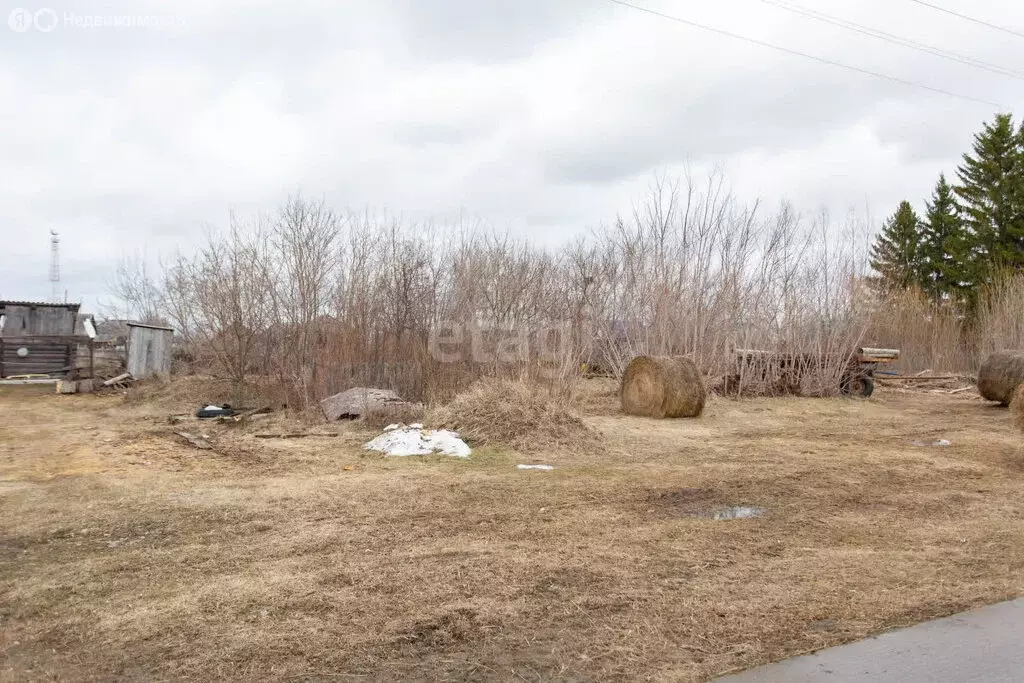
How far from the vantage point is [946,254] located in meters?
39.2

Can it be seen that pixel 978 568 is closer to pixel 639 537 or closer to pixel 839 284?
pixel 639 537

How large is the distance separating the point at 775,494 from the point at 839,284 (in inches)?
569

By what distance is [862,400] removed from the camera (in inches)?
759

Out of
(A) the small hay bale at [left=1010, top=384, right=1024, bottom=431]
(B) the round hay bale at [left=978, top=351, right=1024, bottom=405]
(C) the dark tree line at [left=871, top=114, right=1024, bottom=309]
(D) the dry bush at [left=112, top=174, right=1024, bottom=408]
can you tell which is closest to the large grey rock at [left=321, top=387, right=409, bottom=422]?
(D) the dry bush at [left=112, top=174, right=1024, bottom=408]

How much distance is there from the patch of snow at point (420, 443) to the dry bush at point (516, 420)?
38cm

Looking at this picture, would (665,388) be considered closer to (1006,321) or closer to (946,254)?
(1006,321)

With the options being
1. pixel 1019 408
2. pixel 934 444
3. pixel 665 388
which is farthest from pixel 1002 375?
pixel 665 388

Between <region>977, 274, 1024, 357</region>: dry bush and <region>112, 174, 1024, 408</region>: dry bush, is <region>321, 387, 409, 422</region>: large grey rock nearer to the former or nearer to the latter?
<region>112, 174, 1024, 408</region>: dry bush

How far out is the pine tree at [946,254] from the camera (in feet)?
122

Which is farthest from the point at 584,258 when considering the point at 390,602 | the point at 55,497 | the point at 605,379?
the point at 390,602

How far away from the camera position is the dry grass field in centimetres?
355

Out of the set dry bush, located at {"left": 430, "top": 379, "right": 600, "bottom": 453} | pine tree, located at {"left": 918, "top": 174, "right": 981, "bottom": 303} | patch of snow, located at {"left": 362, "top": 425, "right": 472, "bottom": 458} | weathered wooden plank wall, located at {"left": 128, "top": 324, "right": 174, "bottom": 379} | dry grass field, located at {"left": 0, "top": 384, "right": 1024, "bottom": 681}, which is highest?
pine tree, located at {"left": 918, "top": 174, "right": 981, "bottom": 303}

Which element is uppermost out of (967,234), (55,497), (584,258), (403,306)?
(967,234)

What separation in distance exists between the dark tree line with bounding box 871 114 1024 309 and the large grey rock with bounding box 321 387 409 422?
30218 mm
